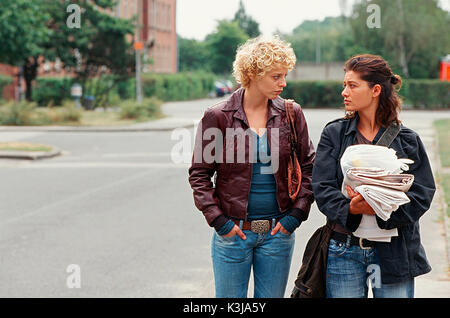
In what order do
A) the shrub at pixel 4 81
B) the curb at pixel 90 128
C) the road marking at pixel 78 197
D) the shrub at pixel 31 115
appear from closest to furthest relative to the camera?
the road marking at pixel 78 197, the curb at pixel 90 128, the shrub at pixel 31 115, the shrub at pixel 4 81

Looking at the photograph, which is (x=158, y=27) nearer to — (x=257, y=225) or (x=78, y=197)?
(x=78, y=197)

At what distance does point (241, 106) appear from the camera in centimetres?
366

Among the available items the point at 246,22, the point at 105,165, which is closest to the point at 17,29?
the point at 105,165

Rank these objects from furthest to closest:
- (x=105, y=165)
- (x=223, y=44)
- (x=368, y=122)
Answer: (x=223, y=44)
(x=105, y=165)
(x=368, y=122)

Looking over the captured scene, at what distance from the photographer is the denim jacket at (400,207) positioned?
3.23m

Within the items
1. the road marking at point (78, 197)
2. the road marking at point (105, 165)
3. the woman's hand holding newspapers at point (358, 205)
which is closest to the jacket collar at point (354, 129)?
the woman's hand holding newspapers at point (358, 205)

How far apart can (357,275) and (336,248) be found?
0.15 m

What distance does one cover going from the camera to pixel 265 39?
3590 mm

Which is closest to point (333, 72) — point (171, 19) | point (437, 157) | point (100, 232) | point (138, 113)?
point (171, 19)

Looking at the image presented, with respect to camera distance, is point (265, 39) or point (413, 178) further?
point (265, 39)

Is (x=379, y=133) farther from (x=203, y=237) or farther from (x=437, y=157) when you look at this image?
(x=437, y=157)

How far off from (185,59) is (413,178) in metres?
110

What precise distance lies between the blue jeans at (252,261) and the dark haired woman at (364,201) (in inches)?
13.8

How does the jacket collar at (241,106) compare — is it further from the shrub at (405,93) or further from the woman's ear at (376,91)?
the shrub at (405,93)
